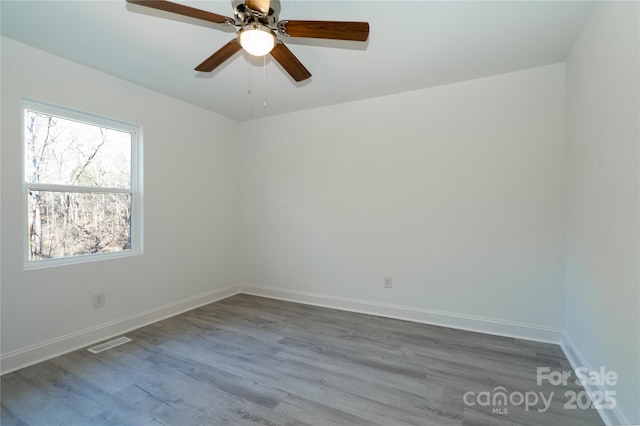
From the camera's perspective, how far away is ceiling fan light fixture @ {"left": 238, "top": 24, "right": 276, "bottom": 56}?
1.57m

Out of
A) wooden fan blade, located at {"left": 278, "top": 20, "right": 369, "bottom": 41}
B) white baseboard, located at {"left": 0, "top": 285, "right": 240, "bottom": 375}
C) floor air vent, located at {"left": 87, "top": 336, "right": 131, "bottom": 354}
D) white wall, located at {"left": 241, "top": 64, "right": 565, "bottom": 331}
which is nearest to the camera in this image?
wooden fan blade, located at {"left": 278, "top": 20, "right": 369, "bottom": 41}

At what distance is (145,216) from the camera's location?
3.10m

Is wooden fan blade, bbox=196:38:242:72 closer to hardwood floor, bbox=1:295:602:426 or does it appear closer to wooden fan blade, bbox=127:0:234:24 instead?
wooden fan blade, bbox=127:0:234:24

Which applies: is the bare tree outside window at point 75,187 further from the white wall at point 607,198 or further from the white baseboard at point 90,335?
the white wall at point 607,198

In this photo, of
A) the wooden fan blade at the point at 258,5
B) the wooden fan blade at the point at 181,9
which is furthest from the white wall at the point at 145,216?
the wooden fan blade at the point at 258,5

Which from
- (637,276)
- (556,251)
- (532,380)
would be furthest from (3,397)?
(556,251)

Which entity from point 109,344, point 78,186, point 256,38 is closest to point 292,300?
point 109,344

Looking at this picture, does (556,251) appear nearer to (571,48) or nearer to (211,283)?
→ (571,48)

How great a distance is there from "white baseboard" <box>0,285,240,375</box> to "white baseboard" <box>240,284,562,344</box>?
1053mm

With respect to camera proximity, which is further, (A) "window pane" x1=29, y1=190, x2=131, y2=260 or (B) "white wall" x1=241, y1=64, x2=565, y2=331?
(B) "white wall" x1=241, y1=64, x2=565, y2=331

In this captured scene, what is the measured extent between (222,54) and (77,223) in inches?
84.6

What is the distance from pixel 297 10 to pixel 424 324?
3094 millimetres

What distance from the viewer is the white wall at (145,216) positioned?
2203mm

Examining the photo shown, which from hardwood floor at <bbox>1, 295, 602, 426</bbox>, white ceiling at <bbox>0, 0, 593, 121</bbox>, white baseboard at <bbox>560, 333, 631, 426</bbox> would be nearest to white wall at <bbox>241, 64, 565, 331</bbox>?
white baseboard at <bbox>560, 333, 631, 426</bbox>
